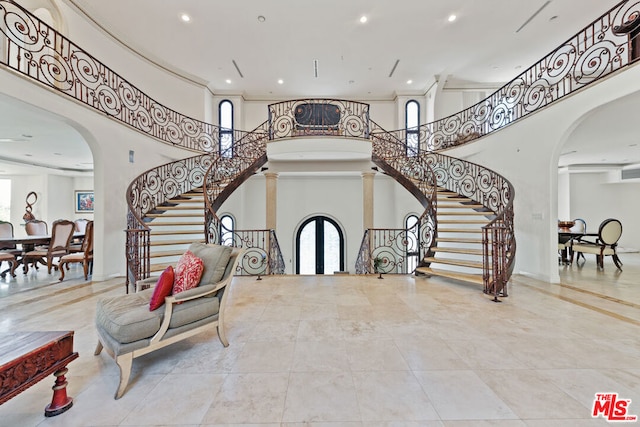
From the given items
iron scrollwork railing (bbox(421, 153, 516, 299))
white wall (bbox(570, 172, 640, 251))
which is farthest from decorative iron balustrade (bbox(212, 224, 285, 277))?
white wall (bbox(570, 172, 640, 251))

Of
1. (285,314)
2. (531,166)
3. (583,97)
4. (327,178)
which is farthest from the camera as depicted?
(327,178)

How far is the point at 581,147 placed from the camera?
6.77 metres

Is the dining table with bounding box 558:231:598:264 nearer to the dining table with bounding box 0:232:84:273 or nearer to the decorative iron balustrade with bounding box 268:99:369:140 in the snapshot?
the decorative iron balustrade with bounding box 268:99:369:140

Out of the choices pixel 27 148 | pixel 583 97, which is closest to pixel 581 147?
pixel 583 97

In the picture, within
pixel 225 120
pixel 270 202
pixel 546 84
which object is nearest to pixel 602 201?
pixel 546 84

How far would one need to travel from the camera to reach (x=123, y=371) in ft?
6.31

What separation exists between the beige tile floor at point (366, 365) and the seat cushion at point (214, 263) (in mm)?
702

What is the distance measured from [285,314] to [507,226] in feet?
12.9

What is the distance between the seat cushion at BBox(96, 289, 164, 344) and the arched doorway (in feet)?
27.1

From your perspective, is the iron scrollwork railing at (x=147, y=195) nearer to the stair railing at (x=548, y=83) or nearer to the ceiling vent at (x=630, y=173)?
the stair railing at (x=548, y=83)

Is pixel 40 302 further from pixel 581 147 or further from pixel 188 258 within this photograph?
pixel 581 147

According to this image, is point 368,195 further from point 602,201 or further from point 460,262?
point 602,201

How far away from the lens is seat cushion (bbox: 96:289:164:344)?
77.9 inches

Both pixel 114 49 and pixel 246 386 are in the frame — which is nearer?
pixel 246 386
